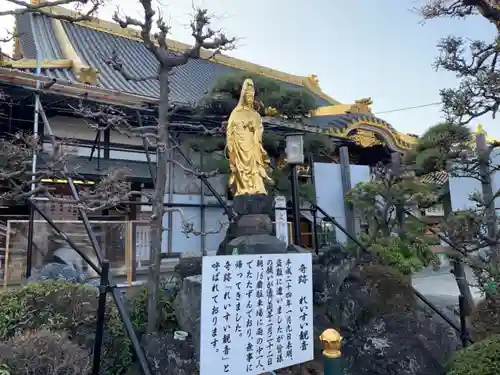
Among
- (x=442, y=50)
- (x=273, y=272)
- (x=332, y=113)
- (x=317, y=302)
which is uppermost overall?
(x=332, y=113)

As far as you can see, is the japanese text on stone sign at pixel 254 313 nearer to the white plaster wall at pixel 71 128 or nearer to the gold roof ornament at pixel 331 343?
the gold roof ornament at pixel 331 343

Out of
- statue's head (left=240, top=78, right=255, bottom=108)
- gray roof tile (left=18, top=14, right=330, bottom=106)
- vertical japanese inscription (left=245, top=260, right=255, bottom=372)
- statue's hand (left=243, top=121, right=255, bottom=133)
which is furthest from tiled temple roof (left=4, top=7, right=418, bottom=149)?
vertical japanese inscription (left=245, top=260, right=255, bottom=372)

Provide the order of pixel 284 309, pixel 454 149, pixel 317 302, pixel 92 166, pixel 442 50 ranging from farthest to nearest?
pixel 92 166 < pixel 454 149 < pixel 442 50 < pixel 317 302 < pixel 284 309

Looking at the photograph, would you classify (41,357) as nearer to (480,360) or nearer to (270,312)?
(270,312)

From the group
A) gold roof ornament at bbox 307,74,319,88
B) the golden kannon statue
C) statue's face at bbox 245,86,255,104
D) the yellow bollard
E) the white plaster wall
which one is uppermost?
gold roof ornament at bbox 307,74,319,88

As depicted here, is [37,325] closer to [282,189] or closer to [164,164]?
[164,164]

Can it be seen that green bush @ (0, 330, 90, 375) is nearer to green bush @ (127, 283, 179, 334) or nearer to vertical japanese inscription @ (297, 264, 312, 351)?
green bush @ (127, 283, 179, 334)

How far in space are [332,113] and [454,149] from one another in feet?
23.0

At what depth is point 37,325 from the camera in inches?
147

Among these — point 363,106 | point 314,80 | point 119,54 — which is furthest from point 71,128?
point 314,80

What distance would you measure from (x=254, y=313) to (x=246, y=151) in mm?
2637

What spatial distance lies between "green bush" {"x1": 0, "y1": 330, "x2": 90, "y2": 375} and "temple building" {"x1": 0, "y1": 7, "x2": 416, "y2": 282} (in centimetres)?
266

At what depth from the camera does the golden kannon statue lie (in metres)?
5.21

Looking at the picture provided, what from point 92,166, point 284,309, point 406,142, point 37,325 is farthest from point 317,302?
point 406,142
